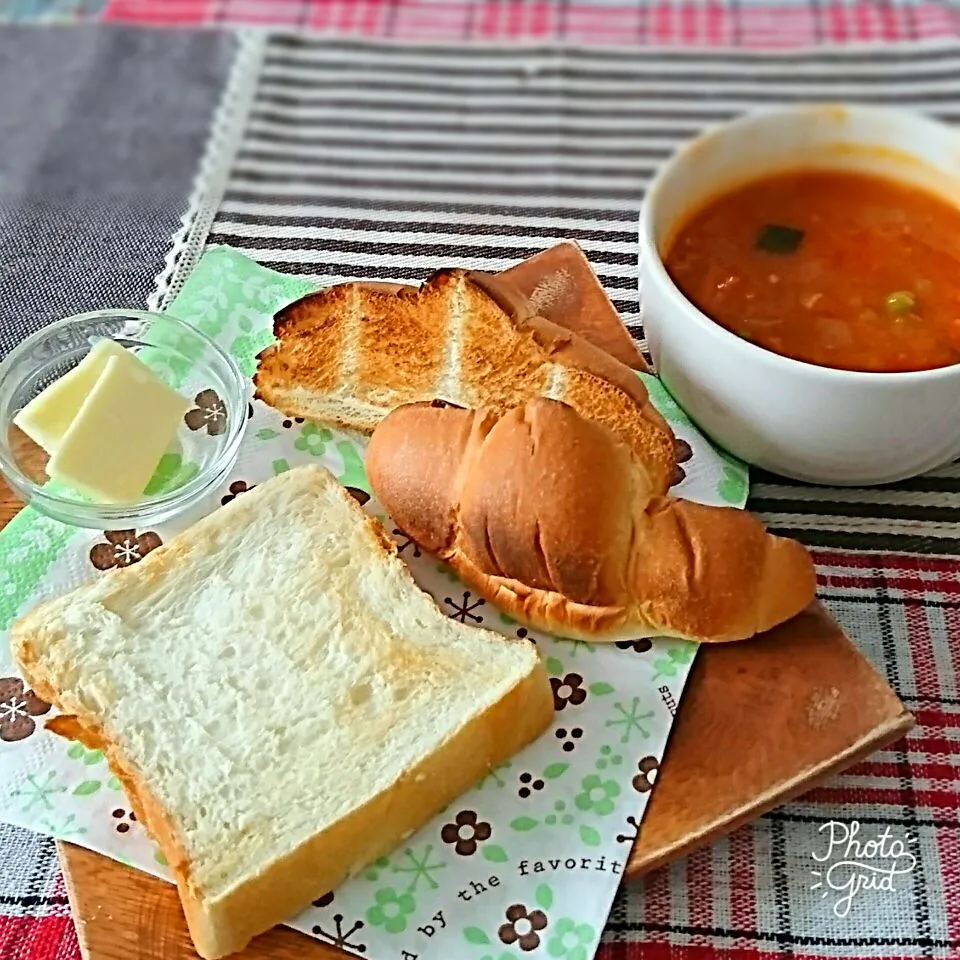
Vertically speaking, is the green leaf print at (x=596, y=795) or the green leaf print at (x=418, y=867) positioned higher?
the green leaf print at (x=418, y=867)

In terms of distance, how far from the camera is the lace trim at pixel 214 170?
7.37 feet

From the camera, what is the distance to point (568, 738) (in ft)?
4.99

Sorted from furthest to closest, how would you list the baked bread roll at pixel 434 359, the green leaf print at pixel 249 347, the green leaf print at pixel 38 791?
the green leaf print at pixel 249 347 → the baked bread roll at pixel 434 359 → the green leaf print at pixel 38 791

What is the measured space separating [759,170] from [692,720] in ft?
2.86

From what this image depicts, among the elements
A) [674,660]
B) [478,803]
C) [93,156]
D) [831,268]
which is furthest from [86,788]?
[93,156]

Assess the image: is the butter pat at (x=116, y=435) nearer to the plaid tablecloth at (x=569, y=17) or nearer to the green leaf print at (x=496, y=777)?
the green leaf print at (x=496, y=777)

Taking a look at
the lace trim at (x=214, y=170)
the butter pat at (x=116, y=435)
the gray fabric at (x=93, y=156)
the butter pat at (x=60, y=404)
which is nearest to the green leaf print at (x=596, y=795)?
the butter pat at (x=116, y=435)

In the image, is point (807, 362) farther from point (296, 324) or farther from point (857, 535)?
point (296, 324)

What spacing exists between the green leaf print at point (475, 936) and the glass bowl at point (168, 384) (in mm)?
716

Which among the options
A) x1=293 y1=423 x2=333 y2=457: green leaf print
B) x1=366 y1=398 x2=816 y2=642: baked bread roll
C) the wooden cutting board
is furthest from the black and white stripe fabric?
the wooden cutting board

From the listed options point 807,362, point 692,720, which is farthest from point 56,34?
point 692,720

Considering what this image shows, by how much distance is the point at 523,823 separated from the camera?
1452mm

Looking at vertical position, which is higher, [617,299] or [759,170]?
[759,170]

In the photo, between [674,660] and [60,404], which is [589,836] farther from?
[60,404]
